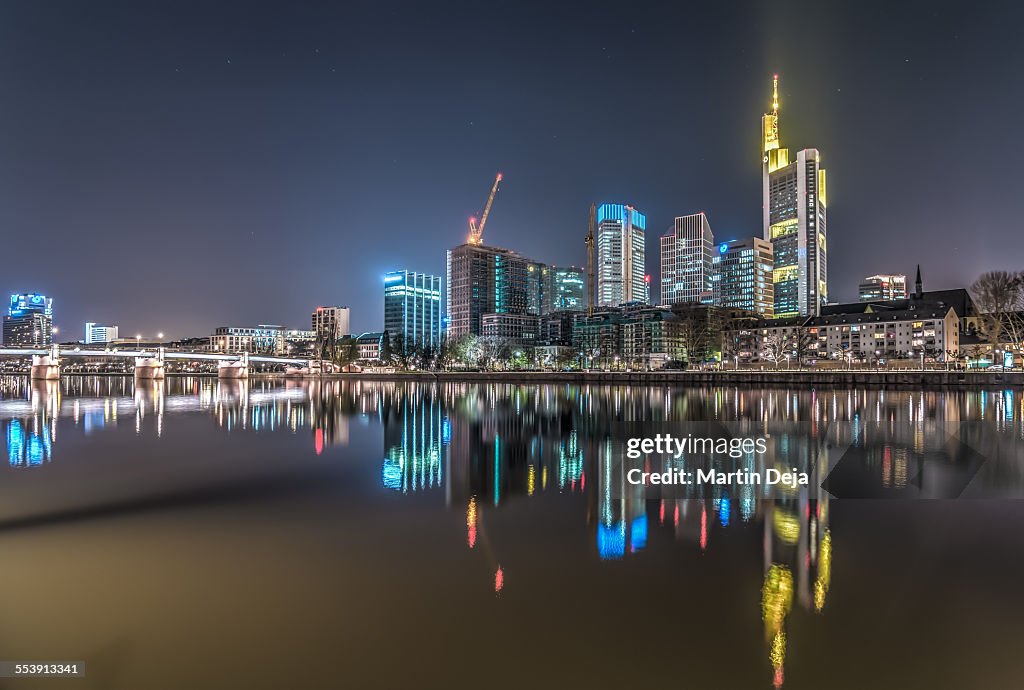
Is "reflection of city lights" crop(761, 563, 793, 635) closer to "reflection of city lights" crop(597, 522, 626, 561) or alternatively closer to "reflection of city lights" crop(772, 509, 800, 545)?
"reflection of city lights" crop(772, 509, 800, 545)

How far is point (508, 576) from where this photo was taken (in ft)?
27.6

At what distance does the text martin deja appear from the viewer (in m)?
14.6

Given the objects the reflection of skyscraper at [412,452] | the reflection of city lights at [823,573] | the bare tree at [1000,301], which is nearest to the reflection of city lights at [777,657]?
the reflection of city lights at [823,573]

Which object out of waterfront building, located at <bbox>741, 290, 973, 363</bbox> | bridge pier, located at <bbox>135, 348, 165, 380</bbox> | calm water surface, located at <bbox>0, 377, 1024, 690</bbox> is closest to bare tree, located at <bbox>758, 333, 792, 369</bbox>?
waterfront building, located at <bbox>741, 290, 973, 363</bbox>

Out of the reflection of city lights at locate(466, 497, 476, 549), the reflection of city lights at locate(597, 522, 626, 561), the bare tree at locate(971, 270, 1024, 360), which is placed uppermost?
the bare tree at locate(971, 270, 1024, 360)

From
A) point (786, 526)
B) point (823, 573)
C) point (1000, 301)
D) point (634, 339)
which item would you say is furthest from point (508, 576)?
point (634, 339)

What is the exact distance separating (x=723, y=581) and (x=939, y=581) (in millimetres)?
3187

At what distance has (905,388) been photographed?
68.5 metres

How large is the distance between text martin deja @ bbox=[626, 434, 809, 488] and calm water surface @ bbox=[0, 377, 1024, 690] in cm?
78

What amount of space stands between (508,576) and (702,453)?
13.1m

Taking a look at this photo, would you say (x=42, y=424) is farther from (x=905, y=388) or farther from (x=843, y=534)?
(x=905, y=388)

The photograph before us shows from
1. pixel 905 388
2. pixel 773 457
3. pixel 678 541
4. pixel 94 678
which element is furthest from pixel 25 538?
pixel 905 388

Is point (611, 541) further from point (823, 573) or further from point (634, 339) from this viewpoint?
point (634, 339)

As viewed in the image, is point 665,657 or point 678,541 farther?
point 678,541
